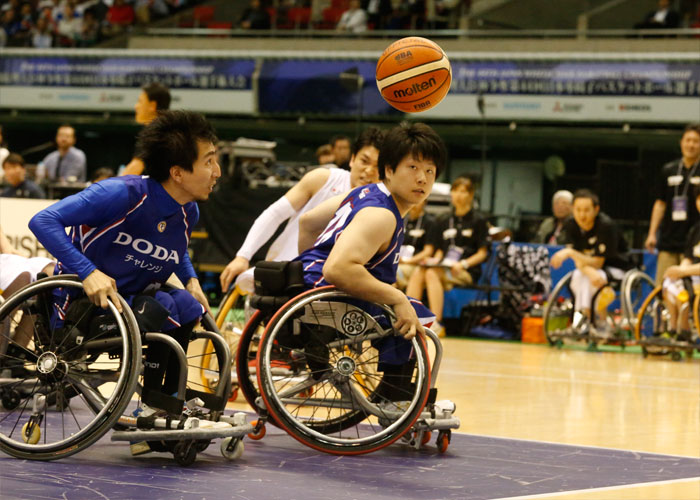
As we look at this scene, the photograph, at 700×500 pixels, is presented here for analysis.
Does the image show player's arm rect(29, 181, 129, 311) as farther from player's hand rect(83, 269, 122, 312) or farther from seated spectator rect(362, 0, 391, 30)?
seated spectator rect(362, 0, 391, 30)

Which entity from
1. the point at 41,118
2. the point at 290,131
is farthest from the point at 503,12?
the point at 41,118

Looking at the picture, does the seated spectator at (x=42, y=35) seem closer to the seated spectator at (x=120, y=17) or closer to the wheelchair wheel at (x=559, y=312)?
the seated spectator at (x=120, y=17)

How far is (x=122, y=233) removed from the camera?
139 inches

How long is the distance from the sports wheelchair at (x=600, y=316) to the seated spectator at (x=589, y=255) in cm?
6

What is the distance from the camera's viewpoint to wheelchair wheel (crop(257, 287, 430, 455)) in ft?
12.1

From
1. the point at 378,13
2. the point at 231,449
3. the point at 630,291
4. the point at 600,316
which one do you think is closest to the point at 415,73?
the point at 231,449

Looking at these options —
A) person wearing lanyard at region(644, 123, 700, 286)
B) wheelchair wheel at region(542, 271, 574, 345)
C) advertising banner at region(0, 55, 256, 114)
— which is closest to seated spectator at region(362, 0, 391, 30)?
advertising banner at region(0, 55, 256, 114)

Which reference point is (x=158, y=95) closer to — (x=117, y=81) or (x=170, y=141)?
(x=170, y=141)

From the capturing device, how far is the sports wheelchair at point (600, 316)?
9.05 m

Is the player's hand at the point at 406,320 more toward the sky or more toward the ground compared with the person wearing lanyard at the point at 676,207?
more toward the ground

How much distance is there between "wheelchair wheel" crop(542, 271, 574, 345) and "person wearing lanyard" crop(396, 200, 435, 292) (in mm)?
1280

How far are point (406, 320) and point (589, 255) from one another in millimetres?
6194

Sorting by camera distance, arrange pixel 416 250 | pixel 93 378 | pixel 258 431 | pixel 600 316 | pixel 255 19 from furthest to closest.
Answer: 1. pixel 255 19
2. pixel 416 250
3. pixel 600 316
4. pixel 258 431
5. pixel 93 378

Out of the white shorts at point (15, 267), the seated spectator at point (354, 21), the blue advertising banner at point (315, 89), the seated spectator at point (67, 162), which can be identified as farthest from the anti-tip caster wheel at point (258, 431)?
the seated spectator at point (354, 21)
